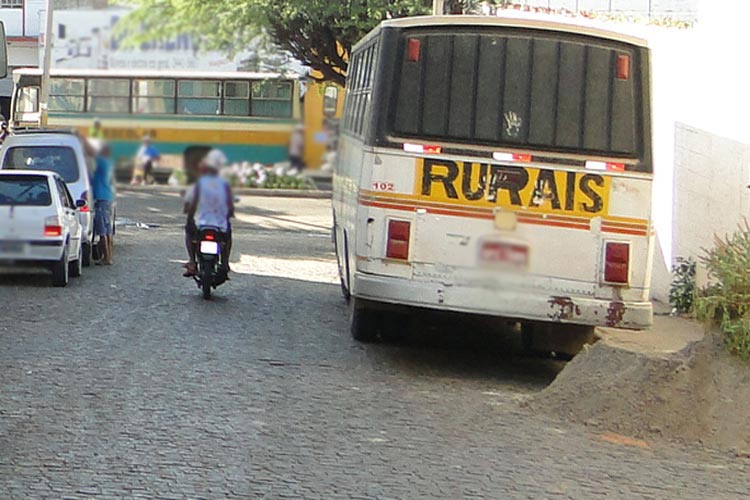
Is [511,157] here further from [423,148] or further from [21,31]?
[21,31]

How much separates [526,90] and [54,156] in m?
3.12

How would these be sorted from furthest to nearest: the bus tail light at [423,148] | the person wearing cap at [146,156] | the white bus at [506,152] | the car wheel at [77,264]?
the bus tail light at [423,148], the car wheel at [77,264], the white bus at [506,152], the person wearing cap at [146,156]

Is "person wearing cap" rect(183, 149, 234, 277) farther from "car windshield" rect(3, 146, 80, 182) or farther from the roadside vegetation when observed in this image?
the roadside vegetation

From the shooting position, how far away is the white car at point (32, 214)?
172 centimetres

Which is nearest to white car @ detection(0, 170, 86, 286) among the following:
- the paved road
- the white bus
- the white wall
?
the white wall

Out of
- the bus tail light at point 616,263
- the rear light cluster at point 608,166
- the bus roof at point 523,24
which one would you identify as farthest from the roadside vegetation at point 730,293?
the rear light cluster at point 608,166

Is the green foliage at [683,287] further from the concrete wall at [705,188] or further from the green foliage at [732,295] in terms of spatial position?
the green foliage at [732,295]

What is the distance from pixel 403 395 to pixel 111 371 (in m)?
2.29

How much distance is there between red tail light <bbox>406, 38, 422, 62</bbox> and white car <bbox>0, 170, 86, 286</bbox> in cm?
412

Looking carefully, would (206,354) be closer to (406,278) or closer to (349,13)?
(406,278)

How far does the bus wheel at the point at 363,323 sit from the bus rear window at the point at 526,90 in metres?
4.01

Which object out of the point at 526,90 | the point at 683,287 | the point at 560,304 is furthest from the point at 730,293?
the point at 560,304

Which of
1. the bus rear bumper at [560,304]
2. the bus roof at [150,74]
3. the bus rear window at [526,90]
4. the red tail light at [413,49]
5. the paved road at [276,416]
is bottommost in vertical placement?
the paved road at [276,416]

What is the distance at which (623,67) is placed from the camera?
5750 millimetres
